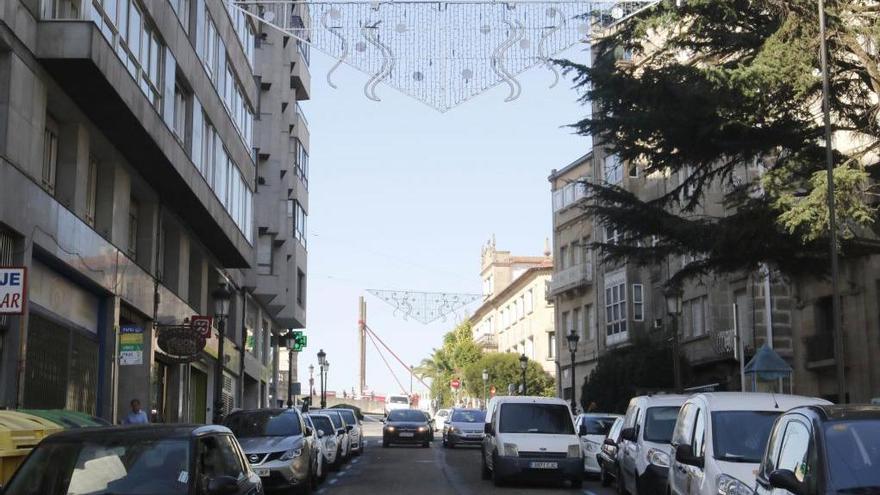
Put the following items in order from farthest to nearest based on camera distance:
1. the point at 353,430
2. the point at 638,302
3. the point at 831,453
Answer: the point at 638,302 < the point at 353,430 < the point at 831,453

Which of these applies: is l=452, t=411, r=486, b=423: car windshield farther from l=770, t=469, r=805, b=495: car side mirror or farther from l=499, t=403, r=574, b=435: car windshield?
l=770, t=469, r=805, b=495: car side mirror

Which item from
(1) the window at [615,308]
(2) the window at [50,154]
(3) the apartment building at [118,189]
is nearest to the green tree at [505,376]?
(1) the window at [615,308]

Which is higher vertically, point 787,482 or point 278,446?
point 787,482

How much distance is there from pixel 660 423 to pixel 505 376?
212 ft

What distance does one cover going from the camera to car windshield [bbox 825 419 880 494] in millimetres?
7859

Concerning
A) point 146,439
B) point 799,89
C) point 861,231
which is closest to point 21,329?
point 146,439

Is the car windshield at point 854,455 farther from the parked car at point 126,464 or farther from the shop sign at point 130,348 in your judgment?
the shop sign at point 130,348

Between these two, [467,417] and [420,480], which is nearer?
[420,480]

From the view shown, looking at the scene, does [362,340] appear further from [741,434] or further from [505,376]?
[741,434]

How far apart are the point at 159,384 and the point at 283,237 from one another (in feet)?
64.1

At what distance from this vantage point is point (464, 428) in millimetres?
44531

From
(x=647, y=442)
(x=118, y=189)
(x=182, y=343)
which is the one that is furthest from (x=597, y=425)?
(x=118, y=189)

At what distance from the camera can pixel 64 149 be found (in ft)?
75.6

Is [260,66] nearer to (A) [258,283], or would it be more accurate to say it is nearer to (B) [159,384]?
(A) [258,283]
